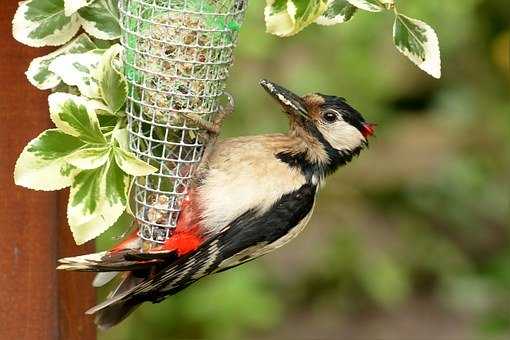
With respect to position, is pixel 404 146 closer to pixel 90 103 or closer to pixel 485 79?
pixel 485 79

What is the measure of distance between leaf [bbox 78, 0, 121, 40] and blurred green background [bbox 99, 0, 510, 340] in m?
2.74

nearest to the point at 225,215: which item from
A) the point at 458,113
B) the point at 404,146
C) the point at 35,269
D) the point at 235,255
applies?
the point at 235,255

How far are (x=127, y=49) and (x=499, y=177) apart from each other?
4.36 meters

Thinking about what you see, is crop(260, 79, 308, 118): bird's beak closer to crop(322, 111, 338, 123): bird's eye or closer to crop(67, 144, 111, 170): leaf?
crop(322, 111, 338, 123): bird's eye

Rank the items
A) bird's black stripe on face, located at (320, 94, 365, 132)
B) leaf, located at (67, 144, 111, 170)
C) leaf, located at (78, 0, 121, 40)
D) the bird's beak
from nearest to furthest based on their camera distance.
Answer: leaf, located at (67, 144, 111, 170) < leaf, located at (78, 0, 121, 40) < the bird's beak < bird's black stripe on face, located at (320, 94, 365, 132)

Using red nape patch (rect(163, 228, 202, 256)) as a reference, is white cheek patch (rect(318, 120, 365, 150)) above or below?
above

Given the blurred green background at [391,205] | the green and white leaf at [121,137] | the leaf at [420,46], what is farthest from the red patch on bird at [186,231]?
the blurred green background at [391,205]

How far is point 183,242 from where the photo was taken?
2.61 m

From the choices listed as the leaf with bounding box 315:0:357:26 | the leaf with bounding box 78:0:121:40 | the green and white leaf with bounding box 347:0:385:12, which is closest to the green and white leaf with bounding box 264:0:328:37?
the green and white leaf with bounding box 347:0:385:12

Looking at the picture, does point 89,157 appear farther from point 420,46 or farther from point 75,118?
point 420,46

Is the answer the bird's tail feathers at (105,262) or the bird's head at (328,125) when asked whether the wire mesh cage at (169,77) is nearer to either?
the bird's tail feathers at (105,262)

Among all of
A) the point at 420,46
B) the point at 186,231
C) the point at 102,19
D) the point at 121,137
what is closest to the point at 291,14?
the point at 420,46

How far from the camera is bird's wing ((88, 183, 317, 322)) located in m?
2.61

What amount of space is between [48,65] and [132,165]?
378 millimetres
